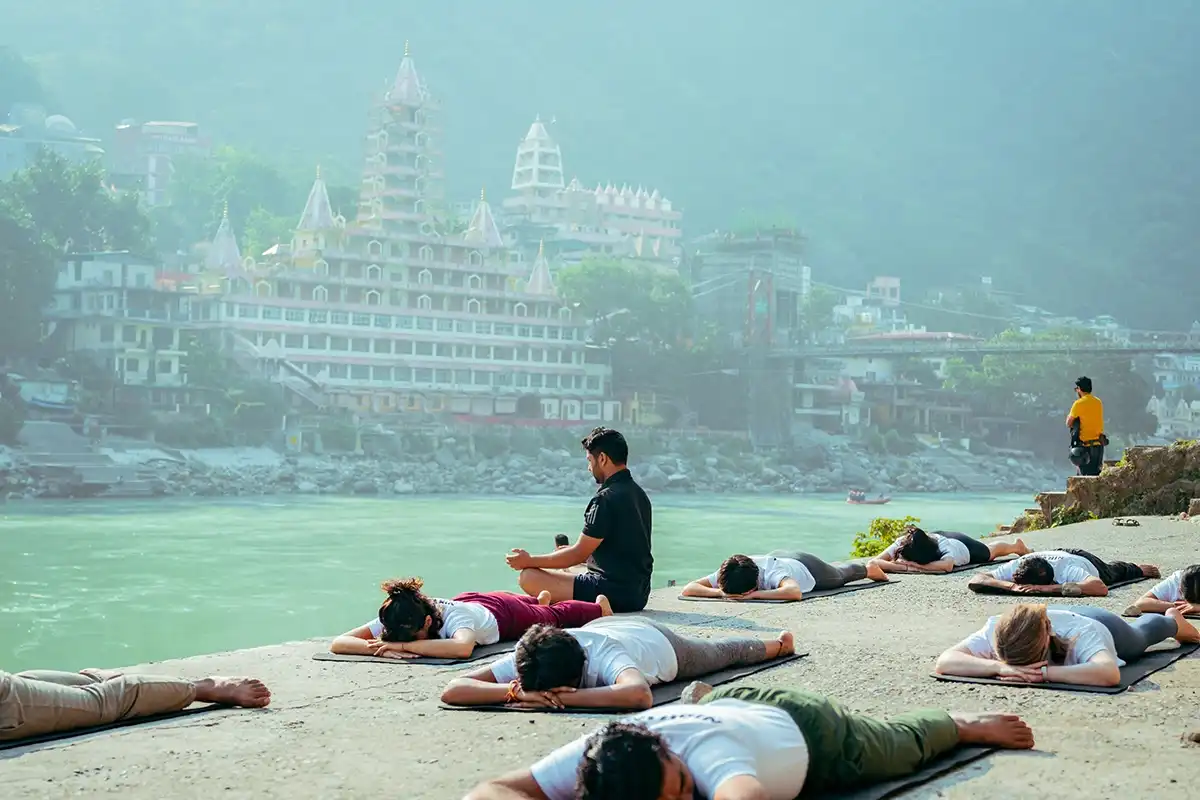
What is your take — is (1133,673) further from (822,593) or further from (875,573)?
(875,573)

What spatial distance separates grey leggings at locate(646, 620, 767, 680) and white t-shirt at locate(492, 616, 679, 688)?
59mm

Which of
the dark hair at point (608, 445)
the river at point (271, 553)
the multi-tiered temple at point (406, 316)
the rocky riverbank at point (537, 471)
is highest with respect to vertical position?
the multi-tiered temple at point (406, 316)

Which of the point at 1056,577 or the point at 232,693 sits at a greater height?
the point at 1056,577

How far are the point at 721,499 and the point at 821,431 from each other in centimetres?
1125

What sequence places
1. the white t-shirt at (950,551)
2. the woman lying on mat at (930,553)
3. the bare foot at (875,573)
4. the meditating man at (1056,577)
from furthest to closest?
the white t-shirt at (950,551), the woman lying on mat at (930,553), the bare foot at (875,573), the meditating man at (1056,577)

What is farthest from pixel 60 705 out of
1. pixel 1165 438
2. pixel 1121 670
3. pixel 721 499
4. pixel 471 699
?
pixel 1165 438

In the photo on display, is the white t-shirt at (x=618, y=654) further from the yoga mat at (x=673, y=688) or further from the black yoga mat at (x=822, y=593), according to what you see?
the black yoga mat at (x=822, y=593)

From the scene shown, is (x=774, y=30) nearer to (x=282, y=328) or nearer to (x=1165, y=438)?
(x=1165, y=438)

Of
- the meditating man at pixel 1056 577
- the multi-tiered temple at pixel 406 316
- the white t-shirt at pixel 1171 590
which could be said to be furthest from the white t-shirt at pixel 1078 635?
the multi-tiered temple at pixel 406 316

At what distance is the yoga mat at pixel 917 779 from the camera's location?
8.79 ft

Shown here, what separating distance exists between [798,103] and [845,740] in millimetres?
92911

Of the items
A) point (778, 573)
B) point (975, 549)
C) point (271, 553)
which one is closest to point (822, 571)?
point (778, 573)

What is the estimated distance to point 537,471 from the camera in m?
45.2

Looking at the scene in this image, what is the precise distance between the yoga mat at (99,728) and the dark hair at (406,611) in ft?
2.39
